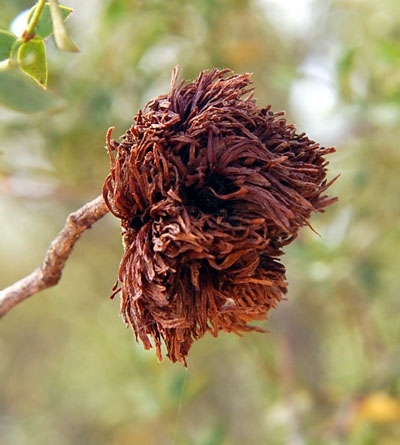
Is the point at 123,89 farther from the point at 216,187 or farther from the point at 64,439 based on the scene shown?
the point at 64,439

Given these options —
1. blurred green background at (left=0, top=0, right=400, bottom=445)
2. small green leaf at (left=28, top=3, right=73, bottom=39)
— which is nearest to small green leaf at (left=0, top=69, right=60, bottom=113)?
small green leaf at (left=28, top=3, right=73, bottom=39)

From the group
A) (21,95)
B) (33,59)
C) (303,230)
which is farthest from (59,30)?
(303,230)

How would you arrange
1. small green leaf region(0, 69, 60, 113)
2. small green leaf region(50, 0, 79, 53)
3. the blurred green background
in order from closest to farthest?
1. small green leaf region(50, 0, 79, 53)
2. small green leaf region(0, 69, 60, 113)
3. the blurred green background

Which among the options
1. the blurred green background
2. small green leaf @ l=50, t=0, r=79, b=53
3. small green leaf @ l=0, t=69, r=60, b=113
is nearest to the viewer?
small green leaf @ l=50, t=0, r=79, b=53

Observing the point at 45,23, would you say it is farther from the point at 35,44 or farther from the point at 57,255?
the point at 57,255

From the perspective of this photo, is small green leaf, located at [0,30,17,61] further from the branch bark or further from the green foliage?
the branch bark

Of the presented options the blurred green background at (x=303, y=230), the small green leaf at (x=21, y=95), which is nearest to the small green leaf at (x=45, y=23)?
the small green leaf at (x=21, y=95)
